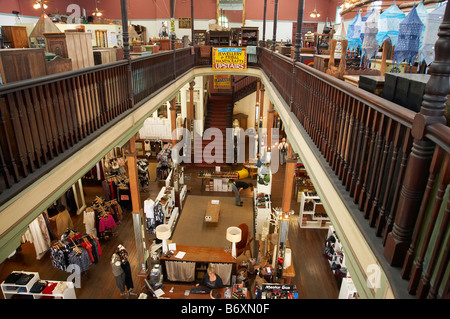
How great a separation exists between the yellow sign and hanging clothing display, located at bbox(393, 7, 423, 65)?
980 cm

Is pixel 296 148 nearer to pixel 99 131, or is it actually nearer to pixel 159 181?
pixel 99 131

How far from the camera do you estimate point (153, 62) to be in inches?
299

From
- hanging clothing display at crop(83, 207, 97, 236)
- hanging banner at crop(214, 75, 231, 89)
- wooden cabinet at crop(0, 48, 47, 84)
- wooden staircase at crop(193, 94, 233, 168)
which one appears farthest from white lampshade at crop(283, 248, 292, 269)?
hanging banner at crop(214, 75, 231, 89)

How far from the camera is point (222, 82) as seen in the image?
20422 millimetres

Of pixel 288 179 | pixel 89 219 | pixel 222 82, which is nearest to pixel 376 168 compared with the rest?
pixel 288 179

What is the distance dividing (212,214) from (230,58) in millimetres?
7311

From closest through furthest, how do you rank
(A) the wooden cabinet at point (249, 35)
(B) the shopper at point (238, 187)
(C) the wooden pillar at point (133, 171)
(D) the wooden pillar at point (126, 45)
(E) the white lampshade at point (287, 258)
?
(D) the wooden pillar at point (126, 45), (C) the wooden pillar at point (133, 171), (E) the white lampshade at point (287, 258), (B) the shopper at point (238, 187), (A) the wooden cabinet at point (249, 35)

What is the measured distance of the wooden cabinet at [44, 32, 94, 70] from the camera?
199 inches

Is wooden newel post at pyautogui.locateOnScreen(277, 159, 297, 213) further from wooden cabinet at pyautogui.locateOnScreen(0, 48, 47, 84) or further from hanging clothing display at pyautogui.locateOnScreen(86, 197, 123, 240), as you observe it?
hanging clothing display at pyautogui.locateOnScreen(86, 197, 123, 240)

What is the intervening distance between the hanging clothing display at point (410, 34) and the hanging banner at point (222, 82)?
16288 mm

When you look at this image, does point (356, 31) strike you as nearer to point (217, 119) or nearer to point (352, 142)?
point (352, 142)

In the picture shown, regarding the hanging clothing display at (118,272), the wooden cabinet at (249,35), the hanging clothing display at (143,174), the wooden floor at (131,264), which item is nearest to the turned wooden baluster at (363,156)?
the wooden floor at (131,264)

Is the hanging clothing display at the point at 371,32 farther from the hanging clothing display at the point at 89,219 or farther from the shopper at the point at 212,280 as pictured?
the hanging clothing display at the point at 89,219

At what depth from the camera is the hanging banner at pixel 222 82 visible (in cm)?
2033
